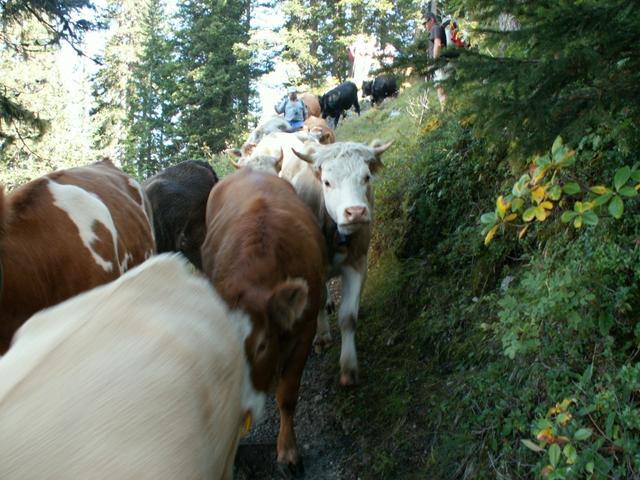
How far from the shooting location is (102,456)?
1.37 metres

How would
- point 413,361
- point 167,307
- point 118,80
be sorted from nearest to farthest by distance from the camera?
point 167,307, point 413,361, point 118,80

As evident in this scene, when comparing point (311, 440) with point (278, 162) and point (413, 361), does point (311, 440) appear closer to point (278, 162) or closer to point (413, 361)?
point (413, 361)

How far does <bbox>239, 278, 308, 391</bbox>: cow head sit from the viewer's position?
A: 338 centimetres

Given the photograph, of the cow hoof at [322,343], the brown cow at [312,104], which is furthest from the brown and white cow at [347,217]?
the brown cow at [312,104]

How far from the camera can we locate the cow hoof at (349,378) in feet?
17.4

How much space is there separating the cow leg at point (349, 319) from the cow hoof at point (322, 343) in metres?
0.90

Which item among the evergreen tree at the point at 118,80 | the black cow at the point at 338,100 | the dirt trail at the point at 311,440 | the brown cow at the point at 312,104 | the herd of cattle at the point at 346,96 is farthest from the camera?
the evergreen tree at the point at 118,80

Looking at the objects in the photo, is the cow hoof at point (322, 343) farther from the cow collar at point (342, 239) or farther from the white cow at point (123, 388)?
the white cow at point (123, 388)

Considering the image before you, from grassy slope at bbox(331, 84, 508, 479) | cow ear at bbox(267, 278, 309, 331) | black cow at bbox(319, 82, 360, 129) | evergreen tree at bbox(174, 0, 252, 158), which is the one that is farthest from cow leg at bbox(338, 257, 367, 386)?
evergreen tree at bbox(174, 0, 252, 158)

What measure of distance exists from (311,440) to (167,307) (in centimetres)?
359

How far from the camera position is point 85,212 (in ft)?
15.5

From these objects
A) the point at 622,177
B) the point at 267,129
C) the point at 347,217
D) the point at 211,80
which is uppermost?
the point at 622,177

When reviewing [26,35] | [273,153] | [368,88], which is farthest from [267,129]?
[368,88]

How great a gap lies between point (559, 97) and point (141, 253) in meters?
3.96
